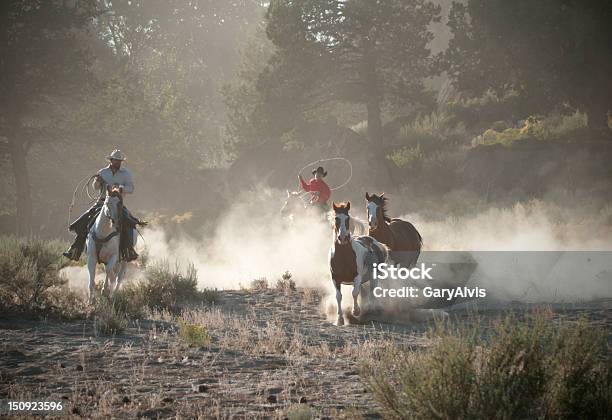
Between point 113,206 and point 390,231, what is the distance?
561 centimetres

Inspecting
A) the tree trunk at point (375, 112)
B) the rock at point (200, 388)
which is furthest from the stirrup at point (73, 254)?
the tree trunk at point (375, 112)

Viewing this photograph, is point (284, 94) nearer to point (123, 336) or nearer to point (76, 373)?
point (123, 336)

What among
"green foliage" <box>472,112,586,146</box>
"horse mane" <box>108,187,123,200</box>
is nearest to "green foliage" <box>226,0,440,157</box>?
"green foliage" <box>472,112,586,146</box>

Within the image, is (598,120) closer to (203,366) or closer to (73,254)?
(73,254)

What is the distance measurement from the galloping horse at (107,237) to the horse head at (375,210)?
4892mm

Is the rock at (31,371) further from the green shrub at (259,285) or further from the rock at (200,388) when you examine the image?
the green shrub at (259,285)

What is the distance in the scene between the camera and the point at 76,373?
8.54m

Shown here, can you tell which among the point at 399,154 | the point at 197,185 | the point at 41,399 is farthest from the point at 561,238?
the point at 197,185

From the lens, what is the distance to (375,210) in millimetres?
14109

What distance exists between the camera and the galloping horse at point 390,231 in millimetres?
14144

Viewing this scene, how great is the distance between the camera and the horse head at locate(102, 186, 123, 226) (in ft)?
45.3

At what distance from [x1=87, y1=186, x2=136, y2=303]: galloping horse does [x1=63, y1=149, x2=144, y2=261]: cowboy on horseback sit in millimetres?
344

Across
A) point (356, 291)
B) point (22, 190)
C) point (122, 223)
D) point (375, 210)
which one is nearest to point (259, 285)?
point (122, 223)

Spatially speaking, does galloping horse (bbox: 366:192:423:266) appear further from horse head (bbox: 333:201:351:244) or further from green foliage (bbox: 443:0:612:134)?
green foliage (bbox: 443:0:612:134)
